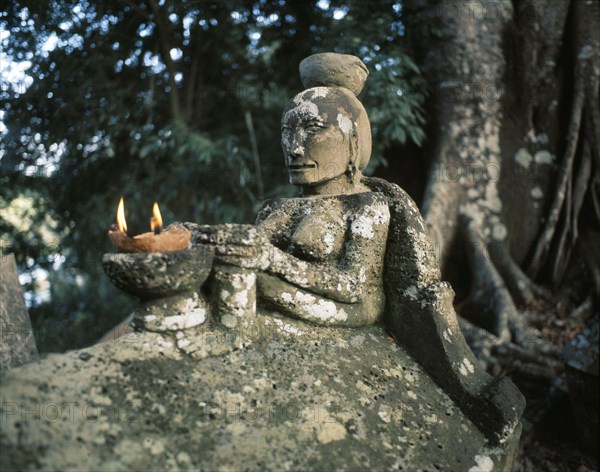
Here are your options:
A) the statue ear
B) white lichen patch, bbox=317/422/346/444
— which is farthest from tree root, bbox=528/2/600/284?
white lichen patch, bbox=317/422/346/444

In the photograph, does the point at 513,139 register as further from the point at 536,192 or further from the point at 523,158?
the point at 536,192

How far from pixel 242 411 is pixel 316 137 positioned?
1.23m

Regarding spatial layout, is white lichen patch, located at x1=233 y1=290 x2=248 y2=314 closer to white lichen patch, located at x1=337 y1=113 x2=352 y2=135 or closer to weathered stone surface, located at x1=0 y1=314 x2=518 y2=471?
weathered stone surface, located at x1=0 y1=314 x2=518 y2=471

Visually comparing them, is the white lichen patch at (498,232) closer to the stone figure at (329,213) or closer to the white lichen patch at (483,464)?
the stone figure at (329,213)

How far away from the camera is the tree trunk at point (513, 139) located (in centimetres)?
503

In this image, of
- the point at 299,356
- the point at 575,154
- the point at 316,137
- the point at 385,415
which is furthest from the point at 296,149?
the point at 575,154

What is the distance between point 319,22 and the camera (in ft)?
19.0

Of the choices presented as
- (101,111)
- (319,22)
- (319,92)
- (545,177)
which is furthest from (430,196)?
(101,111)

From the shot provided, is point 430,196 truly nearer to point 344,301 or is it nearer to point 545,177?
point 545,177

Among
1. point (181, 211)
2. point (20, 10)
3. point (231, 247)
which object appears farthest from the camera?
→ point (181, 211)

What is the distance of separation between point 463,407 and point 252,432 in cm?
94

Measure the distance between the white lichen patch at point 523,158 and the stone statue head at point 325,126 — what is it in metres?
3.03

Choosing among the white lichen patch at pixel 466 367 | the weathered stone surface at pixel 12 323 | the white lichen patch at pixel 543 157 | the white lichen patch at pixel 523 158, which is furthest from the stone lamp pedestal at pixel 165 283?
the white lichen patch at pixel 543 157

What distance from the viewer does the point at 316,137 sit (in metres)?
2.55
